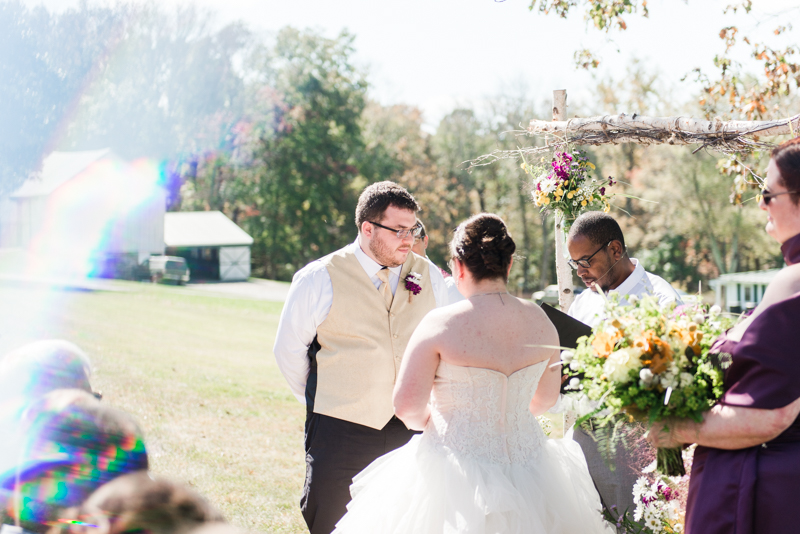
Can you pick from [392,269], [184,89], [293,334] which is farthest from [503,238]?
[184,89]

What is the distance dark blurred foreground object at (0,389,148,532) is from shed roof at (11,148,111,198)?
41.0 metres

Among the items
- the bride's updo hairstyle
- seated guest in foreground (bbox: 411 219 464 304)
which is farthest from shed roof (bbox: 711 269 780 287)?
the bride's updo hairstyle

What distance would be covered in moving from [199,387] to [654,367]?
10.5m

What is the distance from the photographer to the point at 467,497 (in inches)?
117

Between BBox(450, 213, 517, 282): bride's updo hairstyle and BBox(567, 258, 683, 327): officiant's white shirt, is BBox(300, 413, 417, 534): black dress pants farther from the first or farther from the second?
BBox(567, 258, 683, 327): officiant's white shirt

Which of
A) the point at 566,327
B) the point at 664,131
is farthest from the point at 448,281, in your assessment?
the point at 664,131

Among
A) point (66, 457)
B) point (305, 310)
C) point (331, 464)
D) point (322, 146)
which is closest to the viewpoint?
point (66, 457)

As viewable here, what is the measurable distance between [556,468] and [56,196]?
41.9 metres

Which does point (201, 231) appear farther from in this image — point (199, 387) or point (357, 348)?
point (357, 348)

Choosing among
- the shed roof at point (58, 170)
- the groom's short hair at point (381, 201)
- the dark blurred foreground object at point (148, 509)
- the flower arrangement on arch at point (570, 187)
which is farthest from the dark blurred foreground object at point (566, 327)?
the shed roof at point (58, 170)

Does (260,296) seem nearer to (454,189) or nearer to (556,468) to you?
(454,189)

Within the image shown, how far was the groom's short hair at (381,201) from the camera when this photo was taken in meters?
4.18

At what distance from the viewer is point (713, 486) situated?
2.43m

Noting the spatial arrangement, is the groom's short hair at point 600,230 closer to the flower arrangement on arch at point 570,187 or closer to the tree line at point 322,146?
Answer: the flower arrangement on arch at point 570,187
